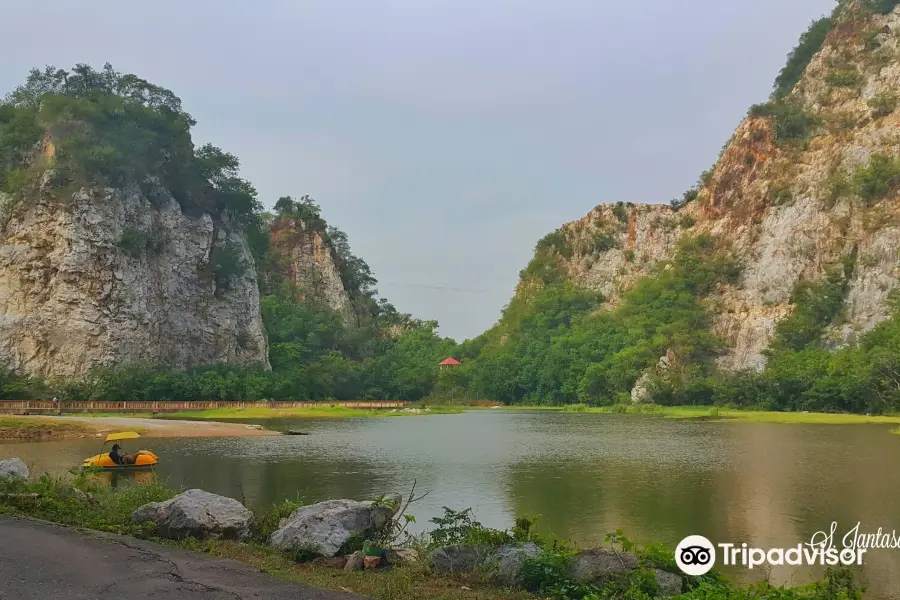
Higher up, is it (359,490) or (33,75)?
(33,75)

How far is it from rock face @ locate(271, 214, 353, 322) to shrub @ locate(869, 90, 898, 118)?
63888mm

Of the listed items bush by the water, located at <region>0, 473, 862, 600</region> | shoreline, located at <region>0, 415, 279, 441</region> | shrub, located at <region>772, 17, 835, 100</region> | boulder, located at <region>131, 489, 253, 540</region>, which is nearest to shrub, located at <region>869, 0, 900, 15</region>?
shrub, located at <region>772, 17, 835, 100</region>

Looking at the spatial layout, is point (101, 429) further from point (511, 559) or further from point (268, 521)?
point (511, 559)

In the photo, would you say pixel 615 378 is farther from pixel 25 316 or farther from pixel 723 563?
pixel 723 563

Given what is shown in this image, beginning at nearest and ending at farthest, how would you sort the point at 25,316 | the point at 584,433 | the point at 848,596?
1. the point at 848,596
2. the point at 584,433
3. the point at 25,316

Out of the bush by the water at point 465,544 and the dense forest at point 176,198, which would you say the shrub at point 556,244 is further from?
the bush by the water at point 465,544

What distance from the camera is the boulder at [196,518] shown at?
9.75 m

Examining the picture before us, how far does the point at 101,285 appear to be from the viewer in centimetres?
5328

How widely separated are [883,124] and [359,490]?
71179 mm

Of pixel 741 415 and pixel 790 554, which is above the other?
pixel 741 415

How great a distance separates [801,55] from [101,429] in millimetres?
89877

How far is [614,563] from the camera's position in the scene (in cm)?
775

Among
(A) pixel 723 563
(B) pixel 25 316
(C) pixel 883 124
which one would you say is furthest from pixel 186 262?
(C) pixel 883 124

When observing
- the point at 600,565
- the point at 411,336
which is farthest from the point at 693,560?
the point at 411,336
